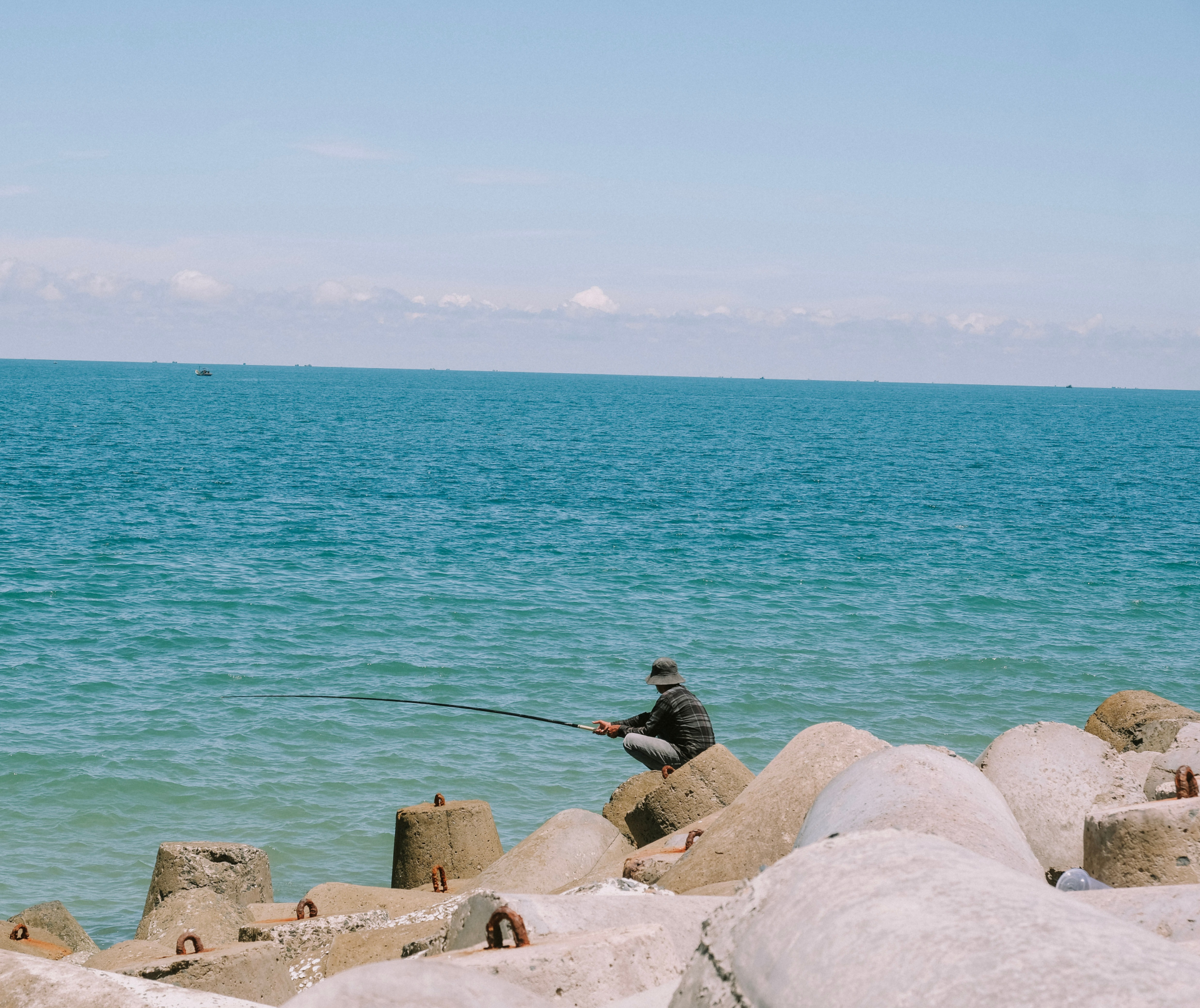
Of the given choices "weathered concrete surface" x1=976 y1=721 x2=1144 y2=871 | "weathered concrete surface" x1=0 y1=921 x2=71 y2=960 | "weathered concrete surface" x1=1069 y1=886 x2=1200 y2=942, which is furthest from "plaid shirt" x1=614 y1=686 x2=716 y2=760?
"weathered concrete surface" x1=1069 y1=886 x2=1200 y2=942

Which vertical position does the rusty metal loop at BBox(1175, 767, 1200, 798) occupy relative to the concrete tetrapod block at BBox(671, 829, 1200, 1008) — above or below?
below

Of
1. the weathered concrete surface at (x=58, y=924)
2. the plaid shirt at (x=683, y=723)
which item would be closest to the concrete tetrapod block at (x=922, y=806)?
the plaid shirt at (x=683, y=723)

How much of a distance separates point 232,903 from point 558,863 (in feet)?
8.76

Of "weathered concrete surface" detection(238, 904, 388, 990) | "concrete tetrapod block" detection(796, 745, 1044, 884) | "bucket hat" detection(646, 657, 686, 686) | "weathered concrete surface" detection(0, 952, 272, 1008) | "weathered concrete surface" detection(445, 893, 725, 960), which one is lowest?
"weathered concrete surface" detection(238, 904, 388, 990)

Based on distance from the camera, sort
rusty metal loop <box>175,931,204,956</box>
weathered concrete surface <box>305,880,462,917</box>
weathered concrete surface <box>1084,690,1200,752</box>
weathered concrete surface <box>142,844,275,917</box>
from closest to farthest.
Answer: rusty metal loop <box>175,931,204,956</box> → weathered concrete surface <box>305,880,462,917</box> → weathered concrete surface <box>142,844,275,917</box> → weathered concrete surface <box>1084,690,1200,752</box>

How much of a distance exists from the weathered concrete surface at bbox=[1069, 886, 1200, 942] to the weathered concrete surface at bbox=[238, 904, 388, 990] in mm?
3583

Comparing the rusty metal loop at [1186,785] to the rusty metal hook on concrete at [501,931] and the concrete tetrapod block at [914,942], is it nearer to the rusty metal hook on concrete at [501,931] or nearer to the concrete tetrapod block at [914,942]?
the concrete tetrapod block at [914,942]

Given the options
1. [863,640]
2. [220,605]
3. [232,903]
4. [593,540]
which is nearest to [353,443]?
[593,540]

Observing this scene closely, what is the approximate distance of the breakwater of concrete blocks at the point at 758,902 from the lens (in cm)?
228

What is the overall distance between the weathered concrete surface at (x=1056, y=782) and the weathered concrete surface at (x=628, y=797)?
2.63 meters

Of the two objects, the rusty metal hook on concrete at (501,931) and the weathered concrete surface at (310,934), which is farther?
the weathered concrete surface at (310,934)

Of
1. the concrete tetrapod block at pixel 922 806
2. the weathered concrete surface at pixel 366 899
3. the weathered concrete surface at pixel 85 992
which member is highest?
the concrete tetrapod block at pixel 922 806

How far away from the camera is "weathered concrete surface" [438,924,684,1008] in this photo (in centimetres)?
323

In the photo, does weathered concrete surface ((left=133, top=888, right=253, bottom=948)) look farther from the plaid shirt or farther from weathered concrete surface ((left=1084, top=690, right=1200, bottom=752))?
weathered concrete surface ((left=1084, top=690, right=1200, bottom=752))
